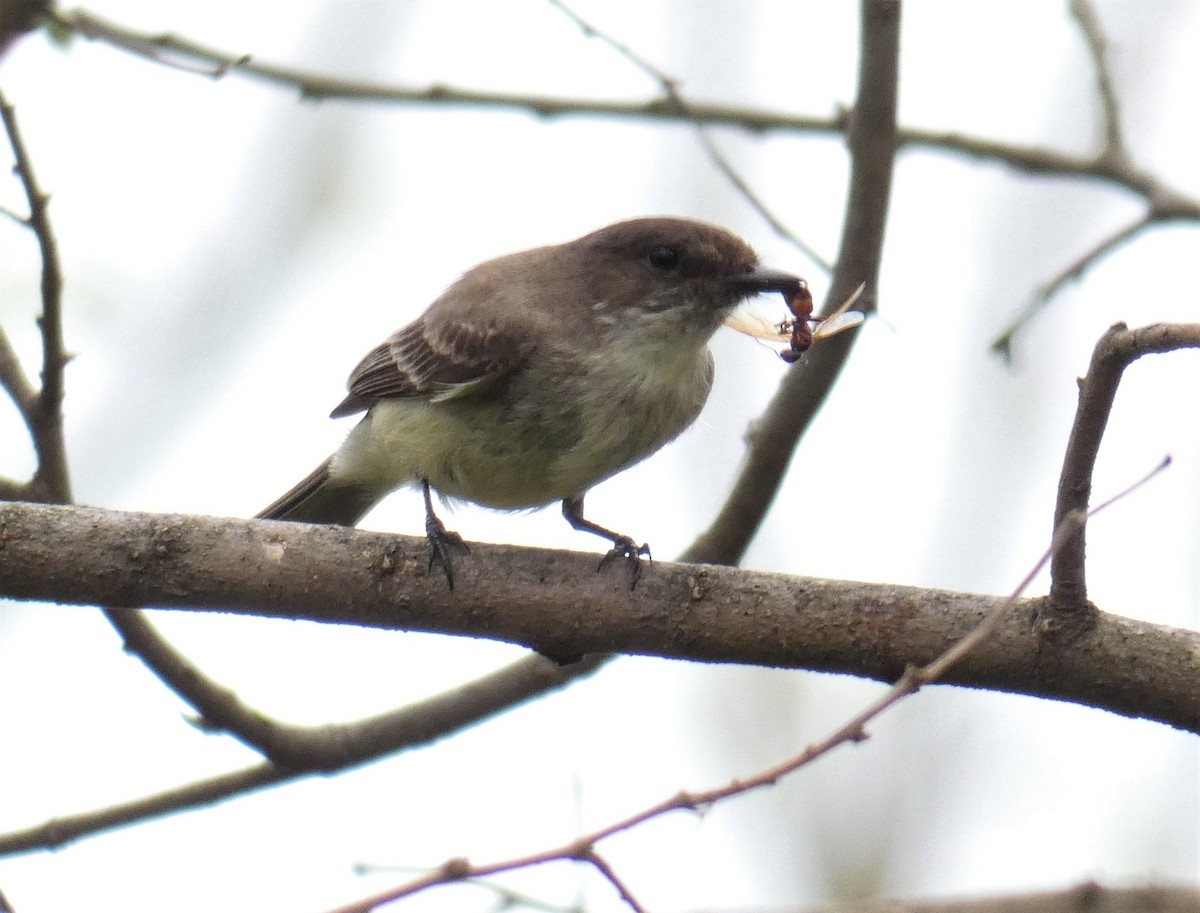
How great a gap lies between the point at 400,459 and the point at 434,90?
1.43 meters

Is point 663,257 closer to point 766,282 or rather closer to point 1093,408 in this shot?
point 766,282

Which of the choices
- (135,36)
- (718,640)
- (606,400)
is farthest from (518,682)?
(135,36)

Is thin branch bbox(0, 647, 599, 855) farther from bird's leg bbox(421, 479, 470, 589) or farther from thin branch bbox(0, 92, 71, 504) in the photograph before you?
thin branch bbox(0, 92, 71, 504)

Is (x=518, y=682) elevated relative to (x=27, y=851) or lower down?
elevated

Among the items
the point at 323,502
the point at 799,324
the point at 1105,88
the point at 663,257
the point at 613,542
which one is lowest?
the point at 613,542

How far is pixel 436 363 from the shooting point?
6.09 meters

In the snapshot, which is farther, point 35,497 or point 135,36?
point 135,36

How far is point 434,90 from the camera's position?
5.95 m

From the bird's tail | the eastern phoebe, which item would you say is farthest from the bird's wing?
the bird's tail

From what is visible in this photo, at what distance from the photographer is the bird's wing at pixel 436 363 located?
19.2ft

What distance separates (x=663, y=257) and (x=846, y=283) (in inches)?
37.0

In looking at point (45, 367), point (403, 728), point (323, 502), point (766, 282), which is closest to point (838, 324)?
point (766, 282)

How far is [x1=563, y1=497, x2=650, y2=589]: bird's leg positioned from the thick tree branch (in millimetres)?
51

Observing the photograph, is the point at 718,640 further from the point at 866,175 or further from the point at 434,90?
the point at 434,90
